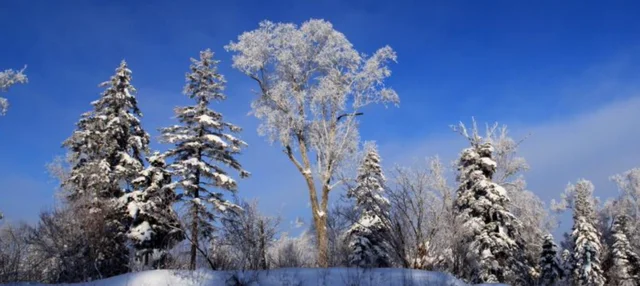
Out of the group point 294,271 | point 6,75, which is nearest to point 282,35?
point 6,75

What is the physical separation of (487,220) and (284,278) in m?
17.9

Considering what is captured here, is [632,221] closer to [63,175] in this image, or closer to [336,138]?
[336,138]

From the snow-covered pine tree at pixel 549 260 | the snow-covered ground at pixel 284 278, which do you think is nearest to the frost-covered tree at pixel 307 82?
the snow-covered ground at pixel 284 278

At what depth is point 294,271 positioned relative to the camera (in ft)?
23.4

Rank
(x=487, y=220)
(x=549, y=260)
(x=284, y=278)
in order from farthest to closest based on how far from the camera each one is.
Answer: (x=549, y=260)
(x=487, y=220)
(x=284, y=278)

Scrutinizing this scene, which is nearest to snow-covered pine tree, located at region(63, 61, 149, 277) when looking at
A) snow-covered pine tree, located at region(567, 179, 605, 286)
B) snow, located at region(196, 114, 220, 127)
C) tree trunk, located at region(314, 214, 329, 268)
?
snow, located at region(196, 114, 220, 127)

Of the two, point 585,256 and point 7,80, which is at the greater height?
point 7,80

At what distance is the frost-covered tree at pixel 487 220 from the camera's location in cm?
2133

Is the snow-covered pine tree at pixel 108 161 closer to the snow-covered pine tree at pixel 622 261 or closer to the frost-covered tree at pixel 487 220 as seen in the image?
the frost-covered tree at pixel 487 220

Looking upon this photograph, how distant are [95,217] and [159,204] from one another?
10.1 feet

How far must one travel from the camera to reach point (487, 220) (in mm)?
22656

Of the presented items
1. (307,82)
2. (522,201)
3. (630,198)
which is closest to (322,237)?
(307,82)

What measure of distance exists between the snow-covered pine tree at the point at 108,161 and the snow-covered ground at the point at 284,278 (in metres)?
14.6

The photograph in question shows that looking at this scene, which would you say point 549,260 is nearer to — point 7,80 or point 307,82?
point 307,82
